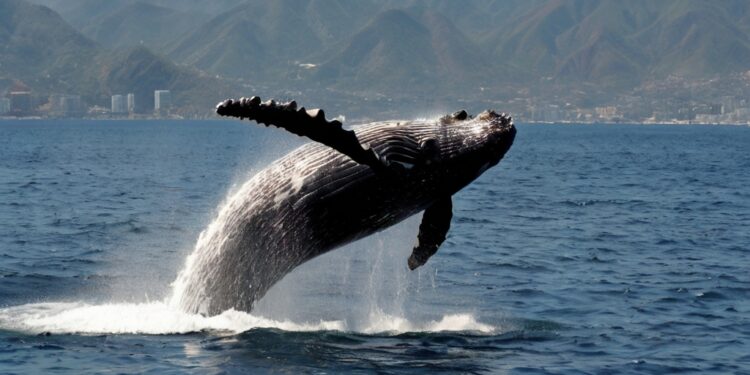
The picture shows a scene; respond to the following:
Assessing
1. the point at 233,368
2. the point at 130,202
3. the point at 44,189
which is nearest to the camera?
the point at 233,368

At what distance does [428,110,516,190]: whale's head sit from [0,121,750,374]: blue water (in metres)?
2.45

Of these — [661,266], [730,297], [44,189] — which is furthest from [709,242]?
[44,189]

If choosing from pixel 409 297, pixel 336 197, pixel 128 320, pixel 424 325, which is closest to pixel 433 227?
pixel 336 197

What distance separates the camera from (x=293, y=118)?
12820mm

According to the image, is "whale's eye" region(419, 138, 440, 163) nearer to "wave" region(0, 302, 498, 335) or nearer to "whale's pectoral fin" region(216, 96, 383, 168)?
"whale's pectoral fin" region(216, 96, 383, 168)

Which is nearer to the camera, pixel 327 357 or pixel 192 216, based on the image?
pixel 327 357

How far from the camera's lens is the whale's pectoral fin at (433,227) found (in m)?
15.0

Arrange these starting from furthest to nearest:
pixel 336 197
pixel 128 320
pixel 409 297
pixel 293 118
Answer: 1. pixel 409 297
2. pixel 128 320
3. pixel 336 197
4. pixel 293 118

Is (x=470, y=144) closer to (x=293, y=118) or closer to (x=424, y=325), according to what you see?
(x=293, y=118)

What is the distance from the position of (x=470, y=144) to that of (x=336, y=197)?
1776 mm

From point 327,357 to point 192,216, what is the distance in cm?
2135

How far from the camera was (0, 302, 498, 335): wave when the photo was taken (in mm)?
15734

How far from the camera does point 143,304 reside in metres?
17.9

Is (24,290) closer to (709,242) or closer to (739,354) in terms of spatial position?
(739,354)
